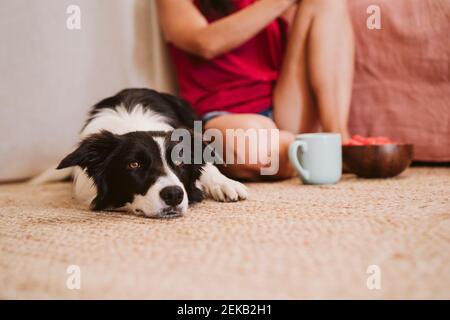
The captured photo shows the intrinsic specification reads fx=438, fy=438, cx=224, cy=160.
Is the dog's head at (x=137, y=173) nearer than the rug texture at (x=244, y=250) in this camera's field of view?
No

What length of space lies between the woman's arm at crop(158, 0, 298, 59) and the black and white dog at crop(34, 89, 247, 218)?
17.4 inches

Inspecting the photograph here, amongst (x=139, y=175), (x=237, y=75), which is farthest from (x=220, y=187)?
(x=237, y=75)

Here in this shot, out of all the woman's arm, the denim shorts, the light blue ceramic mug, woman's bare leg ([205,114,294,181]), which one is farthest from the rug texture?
the woman's arm

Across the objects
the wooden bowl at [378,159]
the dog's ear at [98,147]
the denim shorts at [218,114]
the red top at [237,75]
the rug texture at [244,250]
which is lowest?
the rug texture at [244,250]

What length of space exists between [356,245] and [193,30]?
3.96 ft

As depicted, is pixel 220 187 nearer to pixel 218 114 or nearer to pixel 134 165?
pixel 134 165

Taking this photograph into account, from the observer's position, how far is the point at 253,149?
155 centimetres

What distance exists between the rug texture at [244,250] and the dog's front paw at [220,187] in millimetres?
50

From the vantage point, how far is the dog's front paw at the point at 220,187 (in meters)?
1.24

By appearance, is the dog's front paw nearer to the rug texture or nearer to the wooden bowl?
the rug texture

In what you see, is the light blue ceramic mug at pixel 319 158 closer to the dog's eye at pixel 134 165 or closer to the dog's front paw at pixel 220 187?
the dog's front paw at pixel 220 187

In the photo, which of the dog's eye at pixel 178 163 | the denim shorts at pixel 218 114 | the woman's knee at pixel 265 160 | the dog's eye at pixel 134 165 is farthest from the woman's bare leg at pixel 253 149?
the dog's eye at pixel 134 165

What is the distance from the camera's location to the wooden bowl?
4.88 ft
